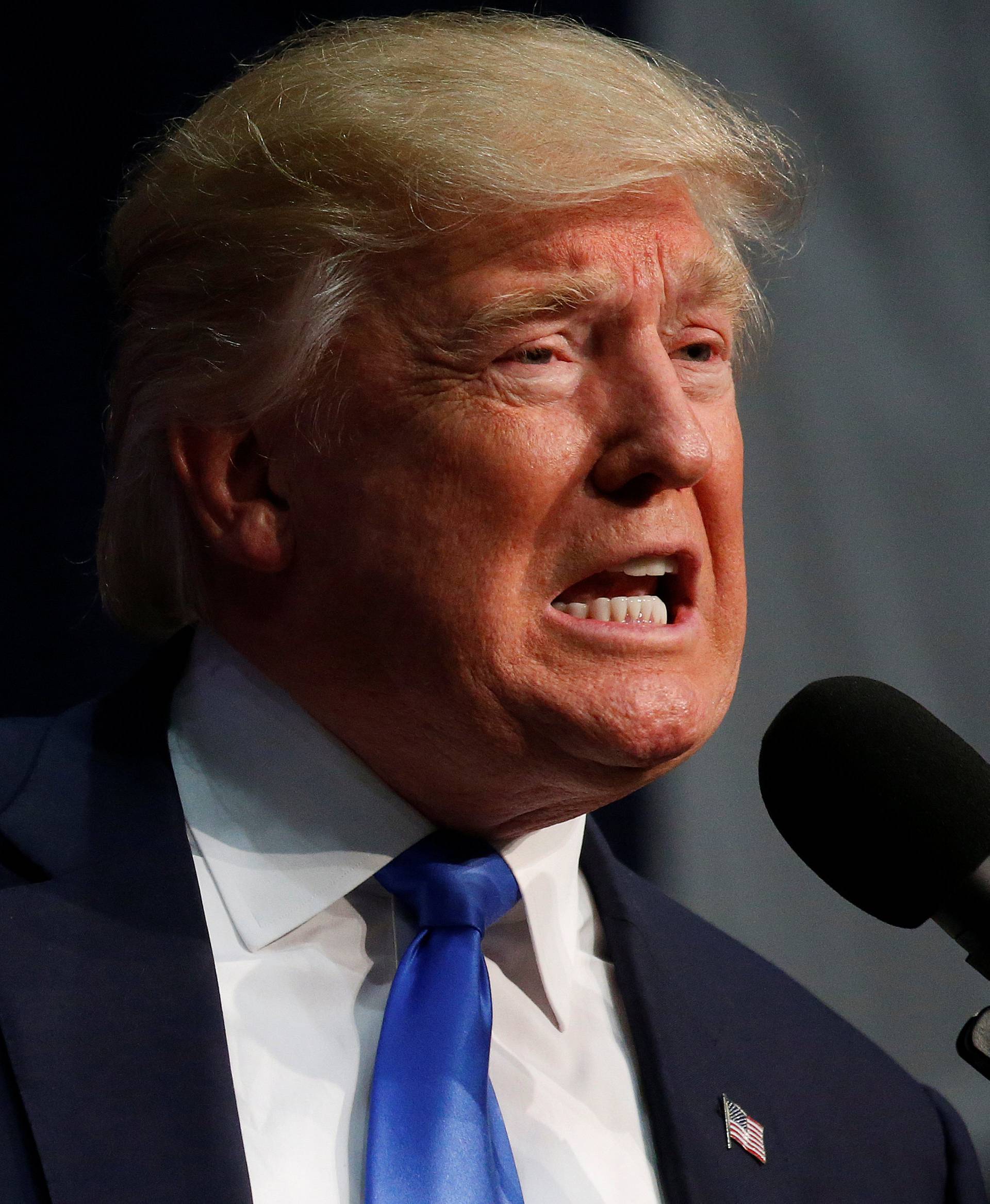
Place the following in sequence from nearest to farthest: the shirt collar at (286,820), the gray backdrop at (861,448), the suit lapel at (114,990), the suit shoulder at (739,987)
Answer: the suit lapel at (114,990) → the shirt collar at (286,820) → the suit shoulder at (739,987) → the gray backdrop at (861,448)

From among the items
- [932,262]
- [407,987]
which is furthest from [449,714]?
[932,262]

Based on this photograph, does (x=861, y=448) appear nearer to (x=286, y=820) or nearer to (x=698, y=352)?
(x=698, y=352)

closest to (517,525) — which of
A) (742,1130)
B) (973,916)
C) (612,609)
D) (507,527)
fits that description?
(507,527)

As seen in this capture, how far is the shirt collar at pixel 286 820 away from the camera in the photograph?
1233 millimetres

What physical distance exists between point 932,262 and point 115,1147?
1.70m

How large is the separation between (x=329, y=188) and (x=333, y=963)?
66cm

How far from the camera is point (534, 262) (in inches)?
47.3

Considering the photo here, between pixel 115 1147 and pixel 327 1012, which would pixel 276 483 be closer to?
pixel 327 1012

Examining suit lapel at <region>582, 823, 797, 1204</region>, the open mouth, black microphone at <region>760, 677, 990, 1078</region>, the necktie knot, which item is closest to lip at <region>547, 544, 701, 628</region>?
the open mouth

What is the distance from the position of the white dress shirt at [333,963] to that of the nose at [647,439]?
0.34 metres

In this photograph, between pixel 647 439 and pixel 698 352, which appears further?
pixel 698 352

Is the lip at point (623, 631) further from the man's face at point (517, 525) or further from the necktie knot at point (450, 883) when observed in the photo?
the necktie knot at point (450, 883)

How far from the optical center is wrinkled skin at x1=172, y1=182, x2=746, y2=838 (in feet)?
3.86

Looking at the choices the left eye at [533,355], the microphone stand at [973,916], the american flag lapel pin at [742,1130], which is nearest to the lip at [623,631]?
the left eye at [533,355]
